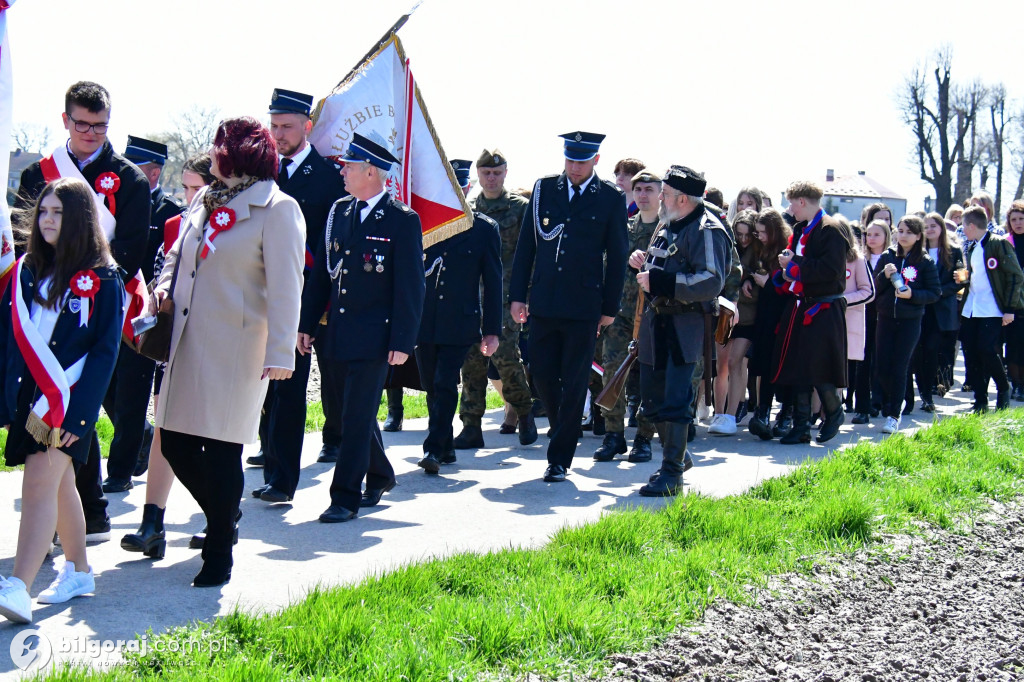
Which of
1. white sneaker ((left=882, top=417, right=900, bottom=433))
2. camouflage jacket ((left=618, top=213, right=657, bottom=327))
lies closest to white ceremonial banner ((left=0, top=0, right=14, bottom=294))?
camouflage jacket ((left=618, top=213, right=657, bottom=327))

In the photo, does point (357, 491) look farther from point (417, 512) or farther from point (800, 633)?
point (800, 633)

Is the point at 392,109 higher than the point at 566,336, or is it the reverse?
the point at 392,109

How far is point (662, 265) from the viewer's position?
753cm

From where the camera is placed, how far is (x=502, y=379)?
9477 mm

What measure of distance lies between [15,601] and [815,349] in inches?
279

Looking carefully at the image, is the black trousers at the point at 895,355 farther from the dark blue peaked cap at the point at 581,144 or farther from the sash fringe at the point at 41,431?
the sash fringe at the point at 41,431

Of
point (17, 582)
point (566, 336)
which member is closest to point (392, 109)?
point (566, 336)

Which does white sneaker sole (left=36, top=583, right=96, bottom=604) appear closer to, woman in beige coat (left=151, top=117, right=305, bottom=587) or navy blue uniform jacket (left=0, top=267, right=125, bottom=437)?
woman in beige coat (left=151, top=117, right=305, bottom=587)

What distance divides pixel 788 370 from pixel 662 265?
2.75m

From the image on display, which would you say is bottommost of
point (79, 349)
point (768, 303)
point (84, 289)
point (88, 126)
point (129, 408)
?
point (129, 408)

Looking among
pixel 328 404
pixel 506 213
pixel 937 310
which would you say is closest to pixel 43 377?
pixel 328 404

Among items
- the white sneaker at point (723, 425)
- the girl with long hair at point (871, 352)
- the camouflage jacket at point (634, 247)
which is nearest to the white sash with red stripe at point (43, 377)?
the camouflage jacket at point (634, 247)

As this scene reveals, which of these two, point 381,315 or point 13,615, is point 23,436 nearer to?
point 13,615
